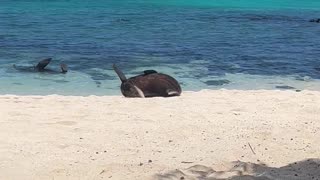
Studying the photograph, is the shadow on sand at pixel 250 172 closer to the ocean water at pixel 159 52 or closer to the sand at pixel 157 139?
the sand at pixel 157 139

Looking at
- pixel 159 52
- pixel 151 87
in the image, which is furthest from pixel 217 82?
pixel 159 52

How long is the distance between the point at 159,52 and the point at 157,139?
1228 centimetres

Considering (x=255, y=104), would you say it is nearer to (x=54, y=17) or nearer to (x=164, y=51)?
(x=164, y=51)

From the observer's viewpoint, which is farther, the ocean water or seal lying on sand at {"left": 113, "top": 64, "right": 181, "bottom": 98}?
the ocean water

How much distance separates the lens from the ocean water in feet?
40.7

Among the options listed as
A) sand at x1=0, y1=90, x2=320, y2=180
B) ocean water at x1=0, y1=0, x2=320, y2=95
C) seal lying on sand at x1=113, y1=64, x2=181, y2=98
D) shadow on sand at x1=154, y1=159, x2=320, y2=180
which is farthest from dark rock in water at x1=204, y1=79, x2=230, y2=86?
shadow on sand at x1=154, y1=159, x2=320, y2=180

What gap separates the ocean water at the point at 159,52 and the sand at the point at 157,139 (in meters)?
3.59

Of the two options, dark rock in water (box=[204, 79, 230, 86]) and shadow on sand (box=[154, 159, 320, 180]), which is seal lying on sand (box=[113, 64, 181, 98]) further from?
shadow on sand (box=[154, 159, 320, 180])

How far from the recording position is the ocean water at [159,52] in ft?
40.7

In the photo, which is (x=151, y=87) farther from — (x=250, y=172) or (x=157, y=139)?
(x=250, y=172)

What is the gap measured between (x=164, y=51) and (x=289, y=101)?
33.6ft

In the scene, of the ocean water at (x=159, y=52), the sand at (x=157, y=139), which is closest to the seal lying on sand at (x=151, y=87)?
the sand at (x=157, y=139)

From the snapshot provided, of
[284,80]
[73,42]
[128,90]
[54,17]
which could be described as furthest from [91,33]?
[128,90]

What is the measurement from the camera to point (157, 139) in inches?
234
